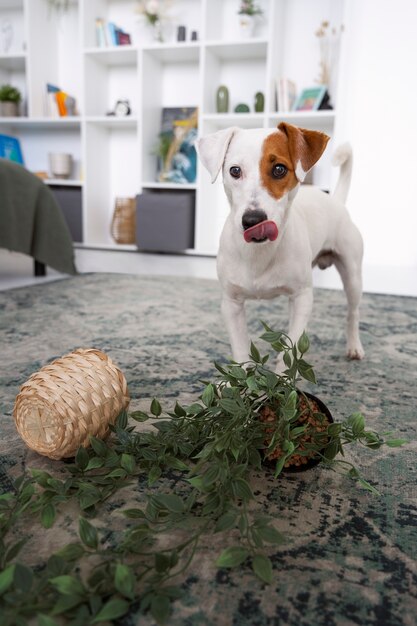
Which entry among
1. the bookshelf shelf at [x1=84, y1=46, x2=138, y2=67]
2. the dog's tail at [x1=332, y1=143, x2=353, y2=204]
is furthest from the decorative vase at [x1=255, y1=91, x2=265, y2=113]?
Result: the dog's tail at [x1=332, y1=143, x2=353, y2=204]

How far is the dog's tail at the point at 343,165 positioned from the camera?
1.62m

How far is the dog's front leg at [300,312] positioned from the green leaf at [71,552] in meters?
0.75

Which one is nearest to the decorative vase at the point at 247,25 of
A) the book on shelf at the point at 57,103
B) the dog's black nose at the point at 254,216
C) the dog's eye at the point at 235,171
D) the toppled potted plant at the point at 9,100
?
the book on shelf at the point at 57,103

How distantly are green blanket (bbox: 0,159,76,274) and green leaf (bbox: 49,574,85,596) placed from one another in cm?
235

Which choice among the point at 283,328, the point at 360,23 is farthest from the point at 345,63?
the point at 283,328

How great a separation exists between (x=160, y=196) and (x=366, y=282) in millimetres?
2013

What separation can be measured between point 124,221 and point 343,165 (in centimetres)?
331

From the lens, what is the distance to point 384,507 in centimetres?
77

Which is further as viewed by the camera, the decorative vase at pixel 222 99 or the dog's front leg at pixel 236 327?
the decorative vase at pixel 222 99

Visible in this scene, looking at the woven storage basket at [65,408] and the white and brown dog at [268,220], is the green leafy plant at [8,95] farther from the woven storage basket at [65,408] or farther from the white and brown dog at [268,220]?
the woven storage basket at [65,408]

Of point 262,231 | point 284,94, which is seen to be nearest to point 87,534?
point 262,231

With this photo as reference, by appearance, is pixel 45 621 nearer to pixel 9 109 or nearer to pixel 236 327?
pixel 236 327

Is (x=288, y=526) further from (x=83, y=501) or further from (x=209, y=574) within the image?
(x=83, y=501)

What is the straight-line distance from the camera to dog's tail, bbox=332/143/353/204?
1618mm
